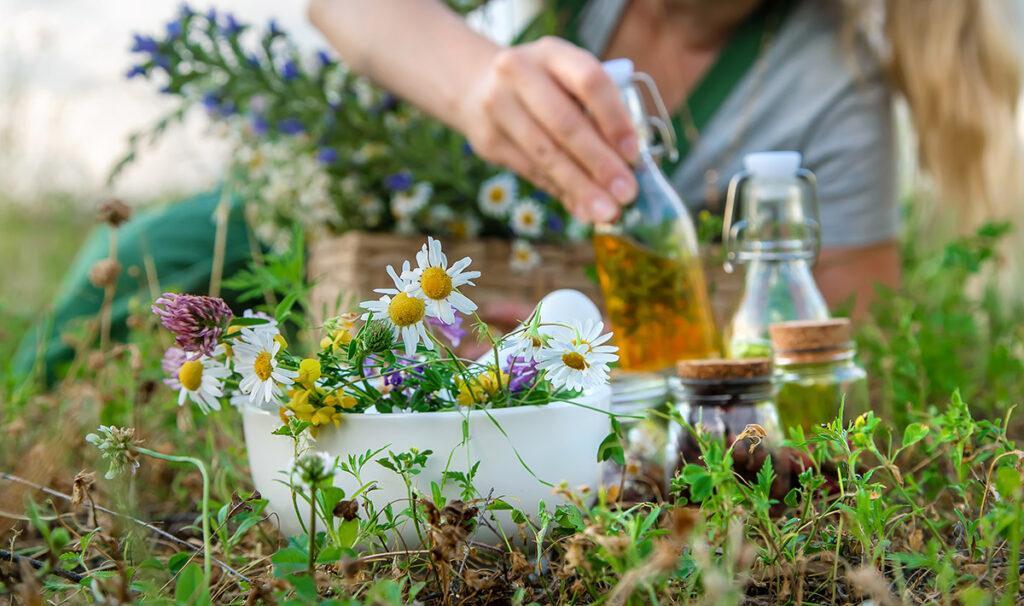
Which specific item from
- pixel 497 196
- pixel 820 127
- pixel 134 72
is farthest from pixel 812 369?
pixel 820 127

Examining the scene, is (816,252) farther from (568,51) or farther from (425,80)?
(425,80)

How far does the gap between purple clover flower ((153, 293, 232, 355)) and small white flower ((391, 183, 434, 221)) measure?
2.98 feet

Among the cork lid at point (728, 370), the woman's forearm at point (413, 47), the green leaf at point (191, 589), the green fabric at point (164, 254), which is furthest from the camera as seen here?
the green fabric at point (164, 254)

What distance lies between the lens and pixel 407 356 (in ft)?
1.77

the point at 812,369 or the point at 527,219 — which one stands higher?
the point at 527,219

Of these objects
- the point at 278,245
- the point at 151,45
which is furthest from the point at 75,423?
the point at 278,245

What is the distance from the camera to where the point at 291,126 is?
1.42 m

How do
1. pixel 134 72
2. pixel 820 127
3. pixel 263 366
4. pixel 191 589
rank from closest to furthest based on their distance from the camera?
pixel 191 589
pixel 263 366
pixel 134 72
pixel 820 127

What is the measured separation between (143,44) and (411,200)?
1.53ft

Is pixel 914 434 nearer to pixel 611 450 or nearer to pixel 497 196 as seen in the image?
pixel 611 450

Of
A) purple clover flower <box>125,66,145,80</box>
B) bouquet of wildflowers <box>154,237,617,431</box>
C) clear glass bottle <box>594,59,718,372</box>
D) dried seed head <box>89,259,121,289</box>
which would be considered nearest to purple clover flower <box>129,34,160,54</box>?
purple clover flower <box>125,66,145,80</box>

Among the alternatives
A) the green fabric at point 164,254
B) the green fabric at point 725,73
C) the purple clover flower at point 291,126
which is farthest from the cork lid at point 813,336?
the green fabric at point 725,73

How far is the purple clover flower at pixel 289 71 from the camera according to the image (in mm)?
1398

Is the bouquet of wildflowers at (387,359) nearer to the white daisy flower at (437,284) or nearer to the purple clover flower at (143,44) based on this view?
the white daisy flower at (437,284)
